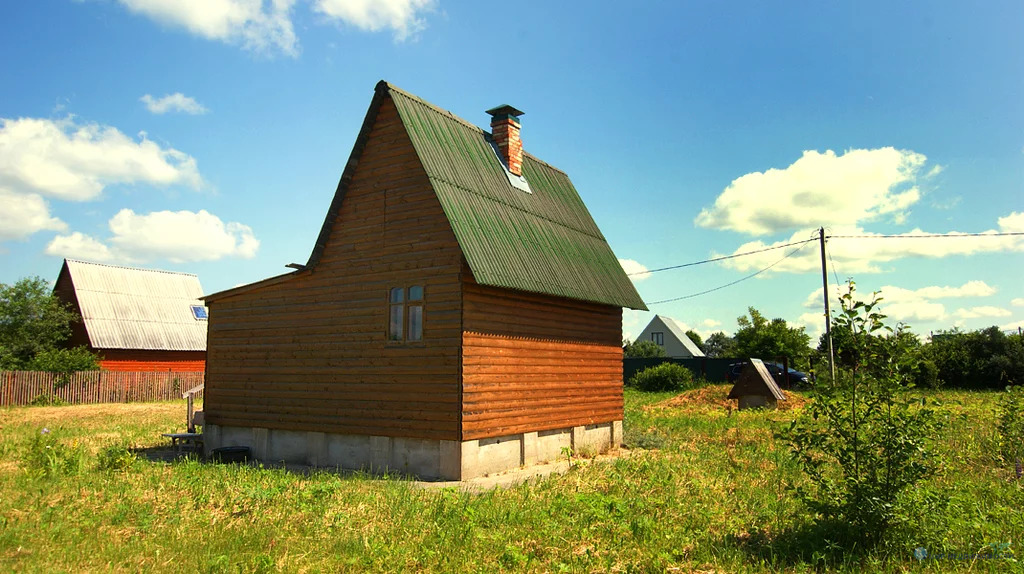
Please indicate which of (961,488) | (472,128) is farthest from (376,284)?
(961,488)

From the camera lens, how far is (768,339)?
48.9 m

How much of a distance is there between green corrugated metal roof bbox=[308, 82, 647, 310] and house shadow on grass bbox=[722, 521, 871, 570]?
710 cm

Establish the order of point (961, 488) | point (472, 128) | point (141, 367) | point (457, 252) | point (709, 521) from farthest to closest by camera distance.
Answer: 1. point (141, 367)
2. point (472, 128)
3. point (457, 252)
4. point (961, 488)
5. point (709, 521)

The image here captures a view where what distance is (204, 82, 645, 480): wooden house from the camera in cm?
1447

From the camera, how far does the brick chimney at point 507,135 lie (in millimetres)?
19330

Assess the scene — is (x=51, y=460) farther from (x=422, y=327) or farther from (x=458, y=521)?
(x=458, y=521)

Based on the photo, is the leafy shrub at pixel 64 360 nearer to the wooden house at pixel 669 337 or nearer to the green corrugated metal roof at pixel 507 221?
the green corrugated metal roof at pixel 507 221

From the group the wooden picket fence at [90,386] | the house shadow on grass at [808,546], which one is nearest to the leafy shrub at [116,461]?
the house shadow on grass at [808,546]

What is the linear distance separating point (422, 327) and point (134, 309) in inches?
1302

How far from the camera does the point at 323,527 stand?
30.5 ft

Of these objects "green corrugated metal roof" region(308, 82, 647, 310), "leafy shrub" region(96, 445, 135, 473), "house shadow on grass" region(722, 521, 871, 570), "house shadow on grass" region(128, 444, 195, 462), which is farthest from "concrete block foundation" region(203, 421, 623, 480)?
"house shadow on grass" region(722, 521, 871, 570)

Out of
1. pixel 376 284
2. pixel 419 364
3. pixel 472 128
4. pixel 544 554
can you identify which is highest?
pixel 472 128

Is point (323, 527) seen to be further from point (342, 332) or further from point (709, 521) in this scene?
point (342, 332)

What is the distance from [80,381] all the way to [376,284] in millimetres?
26459
